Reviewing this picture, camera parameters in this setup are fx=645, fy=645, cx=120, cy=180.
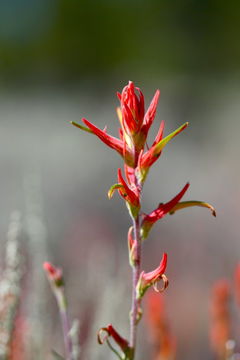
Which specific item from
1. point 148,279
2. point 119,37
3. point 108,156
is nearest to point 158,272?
point 148,279

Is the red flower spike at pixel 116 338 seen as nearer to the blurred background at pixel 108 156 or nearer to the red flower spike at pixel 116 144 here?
the red flower spike at pixel 116 144

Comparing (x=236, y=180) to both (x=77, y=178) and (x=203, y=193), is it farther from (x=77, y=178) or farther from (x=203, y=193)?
(x=77, y=178)

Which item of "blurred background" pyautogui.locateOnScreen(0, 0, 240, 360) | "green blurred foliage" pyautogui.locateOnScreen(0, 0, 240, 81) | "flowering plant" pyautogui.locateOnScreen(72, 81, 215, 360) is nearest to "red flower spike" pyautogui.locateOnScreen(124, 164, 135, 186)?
"flowering plant" pyautogui.locateOnScreen(72, 81, 215, 360)

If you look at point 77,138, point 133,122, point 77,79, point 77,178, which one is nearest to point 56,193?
point 77,178

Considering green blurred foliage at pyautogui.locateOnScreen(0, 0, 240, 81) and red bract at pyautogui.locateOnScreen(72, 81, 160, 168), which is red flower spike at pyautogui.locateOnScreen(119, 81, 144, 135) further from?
green blurred foliage at pyautogui.locateOnScreen(0, 0, 240, 81)

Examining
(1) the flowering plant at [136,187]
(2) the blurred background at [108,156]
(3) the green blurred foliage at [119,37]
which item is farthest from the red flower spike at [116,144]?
(3) the green blurred foliage at [119,37]
